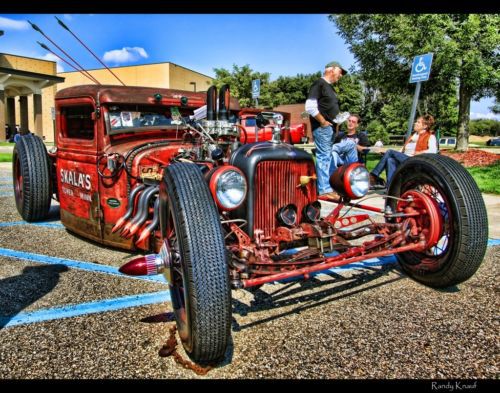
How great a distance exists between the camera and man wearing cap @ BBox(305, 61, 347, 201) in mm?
4145

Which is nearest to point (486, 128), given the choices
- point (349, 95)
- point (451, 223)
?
point (349, 95)

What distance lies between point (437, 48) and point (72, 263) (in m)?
11.7

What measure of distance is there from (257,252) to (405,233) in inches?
46.7

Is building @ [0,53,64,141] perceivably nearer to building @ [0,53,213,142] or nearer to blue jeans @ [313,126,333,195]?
building @ [0,53,213,142]

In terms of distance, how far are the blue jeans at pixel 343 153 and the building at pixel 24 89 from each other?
14646 millimetres

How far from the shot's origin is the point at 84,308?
2752 mm

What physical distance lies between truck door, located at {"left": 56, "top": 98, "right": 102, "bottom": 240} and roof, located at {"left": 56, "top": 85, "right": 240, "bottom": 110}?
0.09 m

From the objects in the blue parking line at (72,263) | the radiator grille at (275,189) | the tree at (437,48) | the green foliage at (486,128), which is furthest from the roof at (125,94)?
the green foliage at (486,128)

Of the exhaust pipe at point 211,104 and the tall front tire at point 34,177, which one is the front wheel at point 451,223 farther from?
the tall front tire at point 34,177

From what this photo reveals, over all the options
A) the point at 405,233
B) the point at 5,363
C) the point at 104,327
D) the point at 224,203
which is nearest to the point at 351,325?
the point at 405,233

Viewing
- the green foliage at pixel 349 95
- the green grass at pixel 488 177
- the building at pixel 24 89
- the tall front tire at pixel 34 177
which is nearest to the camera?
the tall front tire at pixel 34 177

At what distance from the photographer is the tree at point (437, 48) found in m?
11.4

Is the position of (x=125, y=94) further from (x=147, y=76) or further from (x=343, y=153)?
(x=147, y=76)

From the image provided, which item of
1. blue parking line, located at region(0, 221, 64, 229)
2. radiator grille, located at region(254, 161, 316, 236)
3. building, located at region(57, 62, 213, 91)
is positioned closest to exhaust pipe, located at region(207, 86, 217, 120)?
radiator grille, located at region(254, 161, 316, 236)
